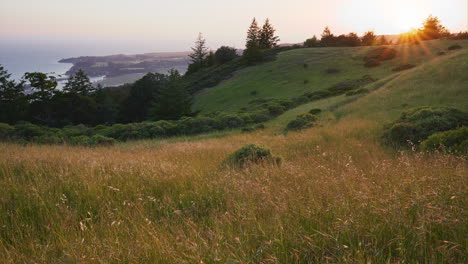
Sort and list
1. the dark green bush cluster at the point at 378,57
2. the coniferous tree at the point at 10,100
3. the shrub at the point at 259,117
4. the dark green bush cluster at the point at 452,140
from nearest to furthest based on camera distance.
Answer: the dark green bush cluster at the point at 452,140 → the shrub at the point at 259,117 → the dark green bush cluster at the point at 378,57 → the coniferous tree at the point at 10,100

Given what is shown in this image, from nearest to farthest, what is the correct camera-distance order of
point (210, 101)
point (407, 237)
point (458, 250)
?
point (458, 250)
point (407, 237)
point (210, 101)

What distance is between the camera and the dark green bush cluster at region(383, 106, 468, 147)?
966 centimetres

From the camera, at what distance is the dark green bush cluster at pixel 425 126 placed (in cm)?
966

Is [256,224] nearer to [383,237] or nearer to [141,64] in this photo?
[383,237]

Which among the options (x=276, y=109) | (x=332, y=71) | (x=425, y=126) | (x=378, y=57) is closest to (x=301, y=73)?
(x=332, y=71)

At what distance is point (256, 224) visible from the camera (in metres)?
2.65

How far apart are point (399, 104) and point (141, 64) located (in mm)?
181139

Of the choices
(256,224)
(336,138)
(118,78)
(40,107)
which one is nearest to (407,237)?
(256,224)

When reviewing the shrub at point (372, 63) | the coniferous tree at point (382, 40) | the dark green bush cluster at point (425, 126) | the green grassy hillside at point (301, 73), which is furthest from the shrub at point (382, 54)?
the coniferous tree at point (382, 40)

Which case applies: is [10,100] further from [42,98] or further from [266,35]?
[266,35]

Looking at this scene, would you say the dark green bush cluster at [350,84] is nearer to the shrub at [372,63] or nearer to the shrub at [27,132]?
the shrub at [372,63]

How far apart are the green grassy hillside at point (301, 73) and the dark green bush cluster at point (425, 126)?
27.6 m

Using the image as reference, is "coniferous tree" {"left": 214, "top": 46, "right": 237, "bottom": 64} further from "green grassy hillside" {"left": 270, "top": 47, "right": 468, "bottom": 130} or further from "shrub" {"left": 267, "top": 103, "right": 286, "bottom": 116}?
"green grassy hillside" {"left": 270, "top": 47, "right": 468, "bottom": 130}

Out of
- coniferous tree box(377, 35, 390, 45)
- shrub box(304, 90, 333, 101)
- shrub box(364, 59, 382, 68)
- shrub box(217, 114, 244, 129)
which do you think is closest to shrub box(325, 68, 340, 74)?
shrub box(364, 59, 382, 68)
